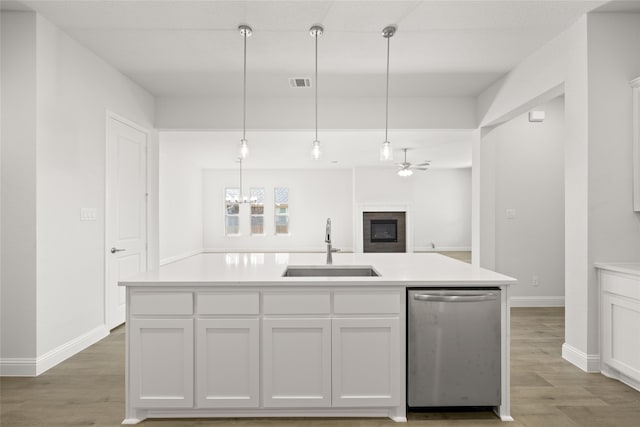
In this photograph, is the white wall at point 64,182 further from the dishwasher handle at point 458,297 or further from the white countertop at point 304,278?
the dishwasher handle at point 458,297

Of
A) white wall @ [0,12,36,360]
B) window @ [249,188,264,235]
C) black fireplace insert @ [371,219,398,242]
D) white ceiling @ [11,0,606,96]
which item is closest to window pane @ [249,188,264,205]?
window @ [249,188,264,235]

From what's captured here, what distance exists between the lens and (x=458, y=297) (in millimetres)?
2223

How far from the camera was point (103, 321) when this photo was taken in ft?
12.5

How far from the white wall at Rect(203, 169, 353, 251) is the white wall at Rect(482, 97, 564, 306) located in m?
6.87

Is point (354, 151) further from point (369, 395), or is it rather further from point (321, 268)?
point (369, 395)

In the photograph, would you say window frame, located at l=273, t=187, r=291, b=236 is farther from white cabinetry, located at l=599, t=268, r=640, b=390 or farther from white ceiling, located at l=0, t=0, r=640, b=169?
white cabinetry, located at l=599, t=268, r=640, b=390

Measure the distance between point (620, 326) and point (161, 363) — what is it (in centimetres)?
315

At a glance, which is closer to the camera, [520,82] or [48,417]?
[48,417]

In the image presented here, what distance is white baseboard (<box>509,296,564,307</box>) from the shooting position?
4.94 meters

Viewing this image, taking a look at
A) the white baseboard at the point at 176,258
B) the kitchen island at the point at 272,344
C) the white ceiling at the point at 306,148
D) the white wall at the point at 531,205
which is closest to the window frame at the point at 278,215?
the white ceiling at the point at 306,148

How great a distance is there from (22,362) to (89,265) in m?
0.94

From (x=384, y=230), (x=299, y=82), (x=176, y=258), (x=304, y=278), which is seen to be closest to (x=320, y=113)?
(x=299, y=82)

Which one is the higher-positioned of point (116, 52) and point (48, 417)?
point (116, 52)

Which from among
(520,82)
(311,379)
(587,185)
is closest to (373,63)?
(520,82)
